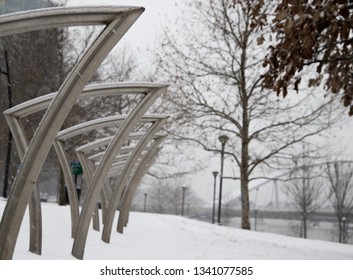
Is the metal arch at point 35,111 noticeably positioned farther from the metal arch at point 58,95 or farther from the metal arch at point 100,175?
the metal arch at point 58,95

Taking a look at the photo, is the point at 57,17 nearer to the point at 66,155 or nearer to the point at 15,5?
the point at 66,155

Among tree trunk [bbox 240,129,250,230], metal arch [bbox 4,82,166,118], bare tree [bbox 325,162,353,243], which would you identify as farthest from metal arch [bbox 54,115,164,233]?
bare tree [bbox 325,162,353,243]

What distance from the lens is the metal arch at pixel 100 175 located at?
469cm

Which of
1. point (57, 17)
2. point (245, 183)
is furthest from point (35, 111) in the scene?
point (245, 183)

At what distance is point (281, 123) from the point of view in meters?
17.9

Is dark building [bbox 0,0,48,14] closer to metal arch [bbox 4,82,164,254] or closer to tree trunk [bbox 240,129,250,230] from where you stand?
metal arch [bbox 4,82,164,254]

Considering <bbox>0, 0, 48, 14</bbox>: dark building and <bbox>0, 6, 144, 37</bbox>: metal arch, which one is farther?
<bbox>0, 0, 48, 14</bbox>: dark building

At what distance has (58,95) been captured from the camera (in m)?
3.69

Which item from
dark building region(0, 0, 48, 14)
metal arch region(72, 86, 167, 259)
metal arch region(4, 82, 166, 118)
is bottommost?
metal arch region(72, 86, 167, 259)

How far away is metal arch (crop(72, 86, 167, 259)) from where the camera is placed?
469cm

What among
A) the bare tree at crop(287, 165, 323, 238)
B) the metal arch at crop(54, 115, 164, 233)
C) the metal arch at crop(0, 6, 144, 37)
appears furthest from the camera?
the bare tree at crop(287, 165, 323, 238)

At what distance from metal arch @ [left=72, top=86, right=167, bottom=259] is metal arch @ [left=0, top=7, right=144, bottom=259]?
117cm
